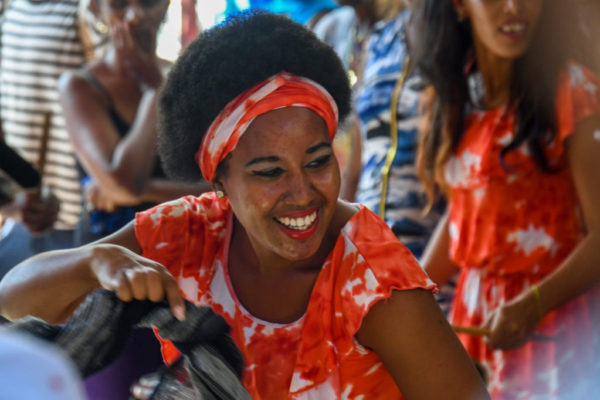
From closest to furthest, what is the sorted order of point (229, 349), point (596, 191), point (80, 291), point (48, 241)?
point (229, 349), point (80, 291), point (596, 191), point (48, 241)

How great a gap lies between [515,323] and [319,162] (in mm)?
812

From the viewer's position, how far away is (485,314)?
2.29m

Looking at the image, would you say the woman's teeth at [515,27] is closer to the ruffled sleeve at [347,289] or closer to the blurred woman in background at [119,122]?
the ruffled sleeve at [347,289]

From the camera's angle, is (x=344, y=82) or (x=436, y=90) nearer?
(x=344, y=82)

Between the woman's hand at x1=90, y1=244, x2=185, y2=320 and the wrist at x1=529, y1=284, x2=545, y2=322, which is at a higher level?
the woman's hand at x1=90, y1=244, x2=185, y2=320

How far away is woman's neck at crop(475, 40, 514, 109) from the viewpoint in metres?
2.33

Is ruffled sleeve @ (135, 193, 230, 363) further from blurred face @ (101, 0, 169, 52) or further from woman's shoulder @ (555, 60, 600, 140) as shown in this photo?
blurred face @ (101, 0, 169, 52)

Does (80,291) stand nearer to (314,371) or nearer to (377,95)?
(314,371)

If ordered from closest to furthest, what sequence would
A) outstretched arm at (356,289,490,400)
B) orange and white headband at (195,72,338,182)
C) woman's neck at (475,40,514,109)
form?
outstretched arm at (356,289,490,400) < orange and white headband at (195,72,338,182) < woman's neck at (475,40,514,109)

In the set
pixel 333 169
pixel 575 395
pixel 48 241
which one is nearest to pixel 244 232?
pixel 333 169

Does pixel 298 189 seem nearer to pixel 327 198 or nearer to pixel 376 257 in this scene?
pixel 327 198

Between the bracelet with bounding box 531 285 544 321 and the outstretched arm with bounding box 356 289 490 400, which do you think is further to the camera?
the bracelet with bounding box 531 285 544 321

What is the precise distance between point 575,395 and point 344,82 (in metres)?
1.08

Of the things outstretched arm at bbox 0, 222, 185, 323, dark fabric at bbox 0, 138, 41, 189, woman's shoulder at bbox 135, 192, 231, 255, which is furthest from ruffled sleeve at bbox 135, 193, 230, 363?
dark fabric at bbox 0, 138, 41, 189
